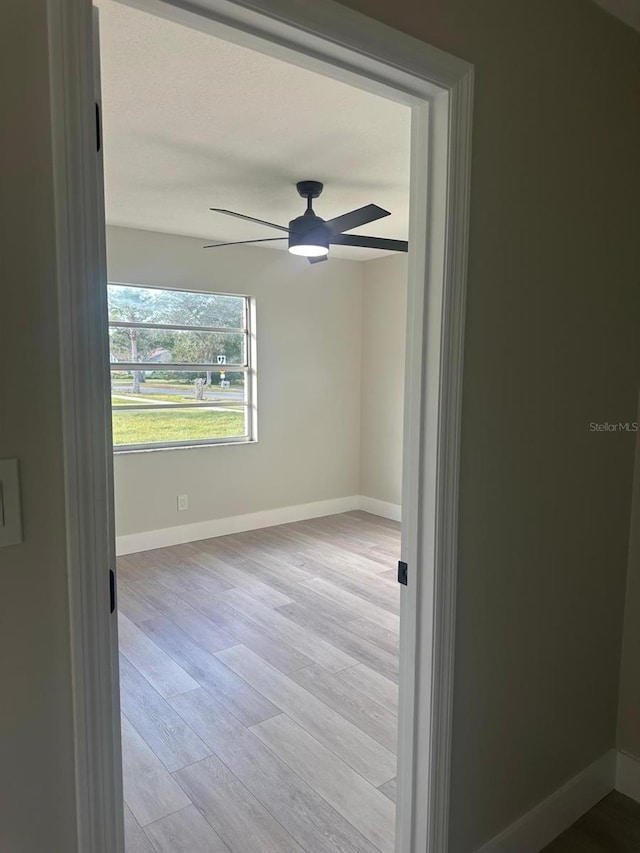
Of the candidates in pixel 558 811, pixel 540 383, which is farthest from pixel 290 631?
pixel 540 383

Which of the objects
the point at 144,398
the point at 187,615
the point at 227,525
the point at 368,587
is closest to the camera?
the point at 187,615

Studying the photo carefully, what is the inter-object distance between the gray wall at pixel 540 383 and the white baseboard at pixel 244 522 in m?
3.54

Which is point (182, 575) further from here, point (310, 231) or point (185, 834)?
point (310, 231)

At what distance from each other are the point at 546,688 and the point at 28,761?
1508mm

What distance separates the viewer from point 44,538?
847 mm

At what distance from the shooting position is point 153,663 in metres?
2.90

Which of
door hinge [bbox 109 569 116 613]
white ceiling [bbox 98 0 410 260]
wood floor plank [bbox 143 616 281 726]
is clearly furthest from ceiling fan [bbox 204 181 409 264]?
door hinge [bbox 109 569 116 613]

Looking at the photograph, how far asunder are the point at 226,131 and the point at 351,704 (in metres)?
2.69

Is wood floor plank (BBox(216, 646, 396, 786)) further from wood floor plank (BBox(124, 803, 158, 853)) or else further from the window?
the window

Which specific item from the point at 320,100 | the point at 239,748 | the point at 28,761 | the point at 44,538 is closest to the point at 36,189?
the point at 44,538

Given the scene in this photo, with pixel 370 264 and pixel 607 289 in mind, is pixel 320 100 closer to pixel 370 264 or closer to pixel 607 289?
pixel 607 289

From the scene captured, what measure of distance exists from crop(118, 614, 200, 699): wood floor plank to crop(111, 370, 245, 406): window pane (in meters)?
1.96

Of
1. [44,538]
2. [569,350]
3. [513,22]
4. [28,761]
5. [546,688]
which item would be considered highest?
[513,22]

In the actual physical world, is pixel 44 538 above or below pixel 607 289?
below
